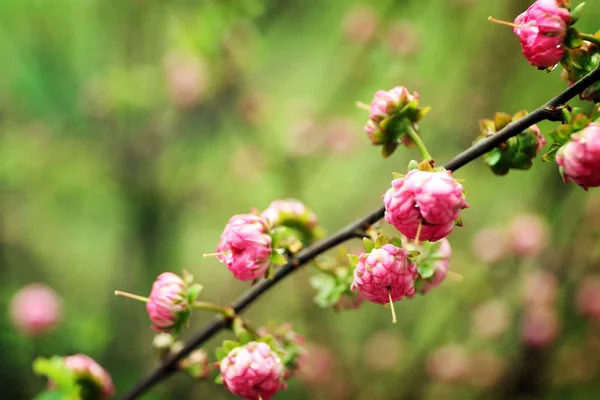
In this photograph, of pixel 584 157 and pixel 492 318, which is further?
pixel 492 318

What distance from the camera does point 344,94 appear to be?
284 cm

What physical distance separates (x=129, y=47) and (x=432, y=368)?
2299 millimetres

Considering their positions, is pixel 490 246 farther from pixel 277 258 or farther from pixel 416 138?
pixel 277 258

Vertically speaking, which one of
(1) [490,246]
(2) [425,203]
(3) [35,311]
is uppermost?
(2) [425,203]

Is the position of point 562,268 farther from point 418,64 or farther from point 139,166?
point 139,166

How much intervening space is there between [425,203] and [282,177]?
203 cm

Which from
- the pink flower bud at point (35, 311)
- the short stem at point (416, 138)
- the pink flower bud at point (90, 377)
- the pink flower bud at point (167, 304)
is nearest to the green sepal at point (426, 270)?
the short stem at point (416, 138)

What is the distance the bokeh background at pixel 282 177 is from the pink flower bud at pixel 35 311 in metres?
0.04

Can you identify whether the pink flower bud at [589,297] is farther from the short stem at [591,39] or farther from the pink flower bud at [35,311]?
the pink flower bud at [35,311]

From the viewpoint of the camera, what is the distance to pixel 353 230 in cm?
89

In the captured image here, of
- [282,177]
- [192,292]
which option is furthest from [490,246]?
[192,292]

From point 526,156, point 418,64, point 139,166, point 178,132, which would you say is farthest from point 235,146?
point 526,156

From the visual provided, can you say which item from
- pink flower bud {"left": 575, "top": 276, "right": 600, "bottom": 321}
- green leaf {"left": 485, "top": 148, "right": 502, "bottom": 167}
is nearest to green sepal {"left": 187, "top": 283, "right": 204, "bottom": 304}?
green leaf {"left": 485, "top": 148, "right": 502, "bottom": 167}

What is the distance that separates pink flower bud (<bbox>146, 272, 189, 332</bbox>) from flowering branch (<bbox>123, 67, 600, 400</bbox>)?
68 mm
